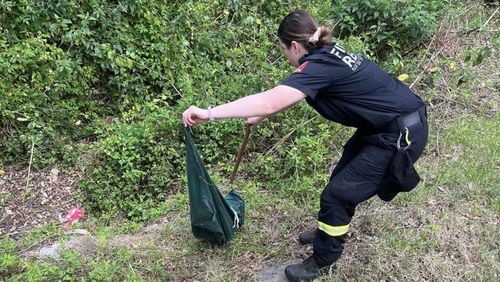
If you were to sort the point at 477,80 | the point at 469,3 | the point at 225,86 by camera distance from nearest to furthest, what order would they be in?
the point at 225,86 < the point at 477,80 < the point at 469,3

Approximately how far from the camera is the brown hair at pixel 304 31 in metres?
2.64

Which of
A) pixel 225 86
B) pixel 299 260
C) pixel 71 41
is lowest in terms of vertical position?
pixel 299 260

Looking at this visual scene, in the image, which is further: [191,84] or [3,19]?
[191,84]

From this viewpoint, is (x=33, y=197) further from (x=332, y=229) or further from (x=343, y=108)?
(x=343, y=108)

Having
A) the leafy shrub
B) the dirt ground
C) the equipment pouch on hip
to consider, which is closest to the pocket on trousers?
the equipment pouch on hip

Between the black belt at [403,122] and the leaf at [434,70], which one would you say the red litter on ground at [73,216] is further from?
the leaf at [434,70]

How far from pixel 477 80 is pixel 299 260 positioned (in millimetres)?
3582

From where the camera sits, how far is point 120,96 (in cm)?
517

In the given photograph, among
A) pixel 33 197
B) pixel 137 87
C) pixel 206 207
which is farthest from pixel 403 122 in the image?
pixel 33 197

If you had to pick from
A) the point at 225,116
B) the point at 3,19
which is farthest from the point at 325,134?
the point at 3,19

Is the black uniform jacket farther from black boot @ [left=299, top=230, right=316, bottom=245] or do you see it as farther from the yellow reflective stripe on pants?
black boot @ [left=299, top=230, right=316, bottom=245]

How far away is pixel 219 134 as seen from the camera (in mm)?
4625

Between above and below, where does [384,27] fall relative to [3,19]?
below

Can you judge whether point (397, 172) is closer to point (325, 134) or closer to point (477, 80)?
point (325, 134)
